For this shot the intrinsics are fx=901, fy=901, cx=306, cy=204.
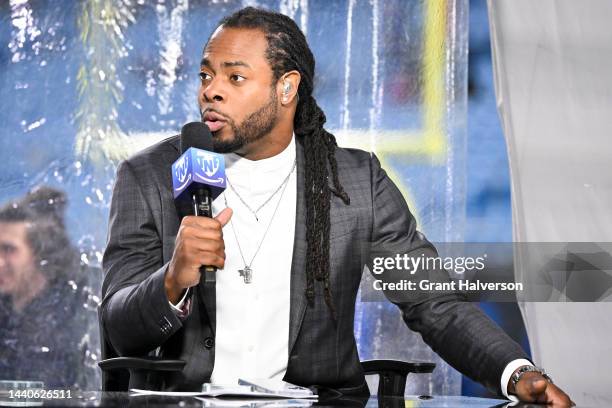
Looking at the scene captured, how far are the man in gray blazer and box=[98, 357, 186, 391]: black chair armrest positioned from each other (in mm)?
73

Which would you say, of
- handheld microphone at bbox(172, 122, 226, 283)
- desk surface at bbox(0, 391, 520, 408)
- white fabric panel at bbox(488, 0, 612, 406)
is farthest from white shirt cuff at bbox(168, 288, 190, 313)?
white fabric panel at bbox(488, 0, 612, 406)

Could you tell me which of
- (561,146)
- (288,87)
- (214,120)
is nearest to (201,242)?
(214,120)

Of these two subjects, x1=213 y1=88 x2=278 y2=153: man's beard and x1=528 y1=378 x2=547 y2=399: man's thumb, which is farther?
x1=213 y1=88 x2=278 y2=153: man's beard

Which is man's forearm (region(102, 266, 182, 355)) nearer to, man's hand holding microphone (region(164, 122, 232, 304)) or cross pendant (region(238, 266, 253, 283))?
man's hand holding microphone (region(164, 122, 232, 304))

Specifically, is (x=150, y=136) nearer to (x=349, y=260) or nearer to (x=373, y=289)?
(x=373, y=289)

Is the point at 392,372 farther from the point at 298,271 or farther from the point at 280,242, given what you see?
the point at 280,242

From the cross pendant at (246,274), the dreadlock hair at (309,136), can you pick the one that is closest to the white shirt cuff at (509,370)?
the dreadlock hair at (309,136)

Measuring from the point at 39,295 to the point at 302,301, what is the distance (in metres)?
1.74

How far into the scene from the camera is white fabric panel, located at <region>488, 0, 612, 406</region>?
3.45 meters

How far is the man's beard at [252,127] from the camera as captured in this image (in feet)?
8.48

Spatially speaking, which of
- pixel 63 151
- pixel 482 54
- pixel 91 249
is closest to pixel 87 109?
pixel 63 151

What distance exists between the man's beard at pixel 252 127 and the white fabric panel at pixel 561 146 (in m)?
1.21

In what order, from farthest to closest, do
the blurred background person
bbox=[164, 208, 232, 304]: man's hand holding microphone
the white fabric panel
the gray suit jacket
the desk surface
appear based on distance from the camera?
the blurred background person → the white fabric panel → the gray suit jacket → bbox=[164, 208, 232, 304]: man's hand holding microphone → the desk surface

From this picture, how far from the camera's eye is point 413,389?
3.65 metres
